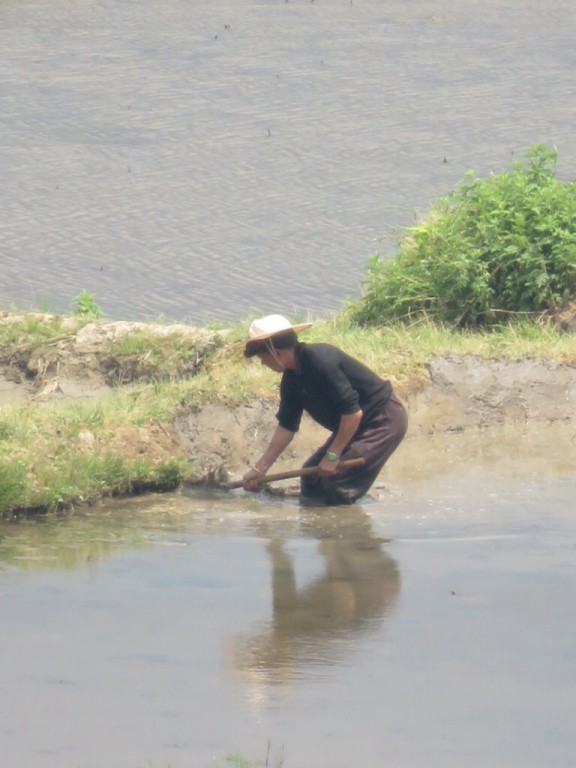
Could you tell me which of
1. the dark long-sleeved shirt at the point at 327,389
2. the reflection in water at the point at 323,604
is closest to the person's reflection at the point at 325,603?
the reflection in water at the point at 323,604

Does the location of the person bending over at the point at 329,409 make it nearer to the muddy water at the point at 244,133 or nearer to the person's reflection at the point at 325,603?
the person's reflection at the point at 325,603

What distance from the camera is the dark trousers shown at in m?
8.11

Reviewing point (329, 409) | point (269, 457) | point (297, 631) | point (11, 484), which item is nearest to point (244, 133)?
point (329, 409)

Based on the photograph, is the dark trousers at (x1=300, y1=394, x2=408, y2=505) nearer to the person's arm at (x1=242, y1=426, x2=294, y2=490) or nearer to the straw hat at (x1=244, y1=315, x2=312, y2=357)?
the person's arm at (x1=242, y1=426, x2=294, y2=490)

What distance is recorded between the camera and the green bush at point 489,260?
10875 mm

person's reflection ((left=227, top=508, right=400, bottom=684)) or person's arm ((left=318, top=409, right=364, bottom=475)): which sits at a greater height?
person's arm ((left=318, top=409, right=364, bottom=475))

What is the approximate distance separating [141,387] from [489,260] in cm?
299

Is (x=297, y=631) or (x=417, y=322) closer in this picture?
(x=297, y=631)

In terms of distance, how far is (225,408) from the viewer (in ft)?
29.7

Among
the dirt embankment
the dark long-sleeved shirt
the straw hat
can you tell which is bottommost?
the dirt embankment

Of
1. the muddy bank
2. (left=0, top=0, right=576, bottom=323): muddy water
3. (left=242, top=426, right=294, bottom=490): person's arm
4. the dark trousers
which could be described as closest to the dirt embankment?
the muddy bank

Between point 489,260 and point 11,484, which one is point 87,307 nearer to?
point 489,260

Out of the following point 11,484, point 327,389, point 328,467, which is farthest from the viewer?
point 328,467

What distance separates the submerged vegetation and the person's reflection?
6.21 ft
